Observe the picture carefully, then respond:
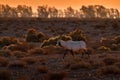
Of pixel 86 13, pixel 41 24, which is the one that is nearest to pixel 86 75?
pixel 41 24

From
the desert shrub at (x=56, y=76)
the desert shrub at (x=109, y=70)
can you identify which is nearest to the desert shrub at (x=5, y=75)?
the desert shrub at (x=56, y=76)

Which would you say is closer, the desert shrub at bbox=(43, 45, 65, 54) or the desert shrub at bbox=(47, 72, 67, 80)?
the desert shrub at bbox=(47, 72, 67, 80)

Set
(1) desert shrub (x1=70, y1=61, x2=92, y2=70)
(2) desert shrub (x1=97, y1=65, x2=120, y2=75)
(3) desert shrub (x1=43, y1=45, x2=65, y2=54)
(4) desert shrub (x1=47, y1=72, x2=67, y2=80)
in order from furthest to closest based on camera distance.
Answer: (3) desert shrub (x1=43, y1=45, x2=65, y2=54) → (1) desert shrub (x1=70, y1=61, x2=92, y2=70) → (2) desert shrub (x1=97, y1=65, x2=120, y2=75) → (4) desert shrub (x1=47, y1=72, x2=67, y2=80)

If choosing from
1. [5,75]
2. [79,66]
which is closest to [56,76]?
[5,75]

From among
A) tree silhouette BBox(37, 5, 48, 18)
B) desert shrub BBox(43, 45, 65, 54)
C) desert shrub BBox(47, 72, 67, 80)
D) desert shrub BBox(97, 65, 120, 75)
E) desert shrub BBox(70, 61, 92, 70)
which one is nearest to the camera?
desert shrub BBox(47, 72, 67, 80)

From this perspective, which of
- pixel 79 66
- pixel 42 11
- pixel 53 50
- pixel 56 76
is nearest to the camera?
pixel 56 76

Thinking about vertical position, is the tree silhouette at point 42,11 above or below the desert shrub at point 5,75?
below

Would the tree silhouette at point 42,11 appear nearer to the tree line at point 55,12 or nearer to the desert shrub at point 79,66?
the tree line at point 55,12

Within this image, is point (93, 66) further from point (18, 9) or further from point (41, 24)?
point (18, 9)

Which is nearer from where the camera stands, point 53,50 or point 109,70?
point 109,70

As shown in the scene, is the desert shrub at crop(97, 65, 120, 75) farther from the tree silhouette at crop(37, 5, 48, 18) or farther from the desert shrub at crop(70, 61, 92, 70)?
the tree silhouette at crop(37, 5, 48, 18)

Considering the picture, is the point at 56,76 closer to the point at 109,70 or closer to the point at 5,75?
the point at 5,75

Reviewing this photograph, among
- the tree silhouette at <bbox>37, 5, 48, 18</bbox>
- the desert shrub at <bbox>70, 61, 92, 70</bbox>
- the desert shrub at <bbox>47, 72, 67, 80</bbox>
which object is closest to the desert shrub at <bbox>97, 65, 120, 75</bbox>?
the desert shrub at <bbox>70, 61, 92, 70</bbox>

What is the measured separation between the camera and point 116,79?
65.2ft
